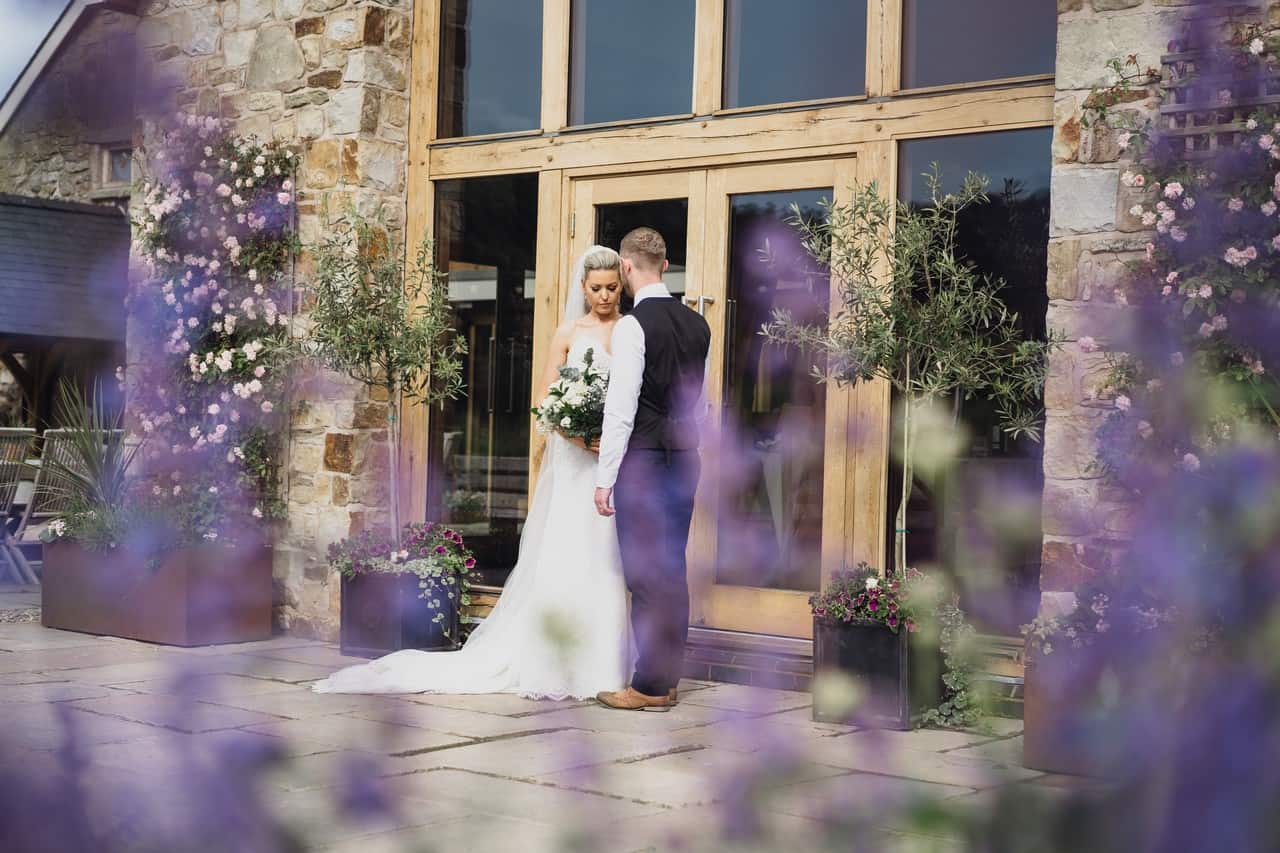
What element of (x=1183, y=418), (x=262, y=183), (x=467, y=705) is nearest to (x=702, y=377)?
(x=467, y=705)

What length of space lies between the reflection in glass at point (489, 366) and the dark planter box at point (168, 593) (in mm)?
937

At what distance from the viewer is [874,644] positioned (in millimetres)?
4945

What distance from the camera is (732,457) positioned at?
5965 millimetres

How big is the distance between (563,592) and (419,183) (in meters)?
2.47

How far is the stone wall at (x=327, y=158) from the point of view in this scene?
22.4ft

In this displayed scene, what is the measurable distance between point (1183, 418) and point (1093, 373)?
403 centimetres

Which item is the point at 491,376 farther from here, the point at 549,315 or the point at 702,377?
the point at 702,377

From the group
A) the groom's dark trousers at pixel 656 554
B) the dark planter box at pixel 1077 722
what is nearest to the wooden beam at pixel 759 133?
the groom's dark trousers at pixel 656 554

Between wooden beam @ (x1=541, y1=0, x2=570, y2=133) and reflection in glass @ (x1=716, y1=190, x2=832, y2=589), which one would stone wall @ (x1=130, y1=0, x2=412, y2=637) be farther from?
reflection in glass @ (x1=716, y1=190, x2=832, y2=589)

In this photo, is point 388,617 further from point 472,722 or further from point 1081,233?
point 1081,233

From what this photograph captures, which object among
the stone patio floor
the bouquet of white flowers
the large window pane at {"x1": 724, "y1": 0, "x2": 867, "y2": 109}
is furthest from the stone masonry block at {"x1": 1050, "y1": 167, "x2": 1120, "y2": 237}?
the stone patio floor

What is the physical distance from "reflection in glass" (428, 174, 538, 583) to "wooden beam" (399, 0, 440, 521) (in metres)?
0.05

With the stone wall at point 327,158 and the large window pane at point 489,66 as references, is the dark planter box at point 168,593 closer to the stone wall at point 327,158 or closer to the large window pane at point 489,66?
the stone wall at point 327,158

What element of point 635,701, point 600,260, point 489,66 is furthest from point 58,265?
point 635,701
